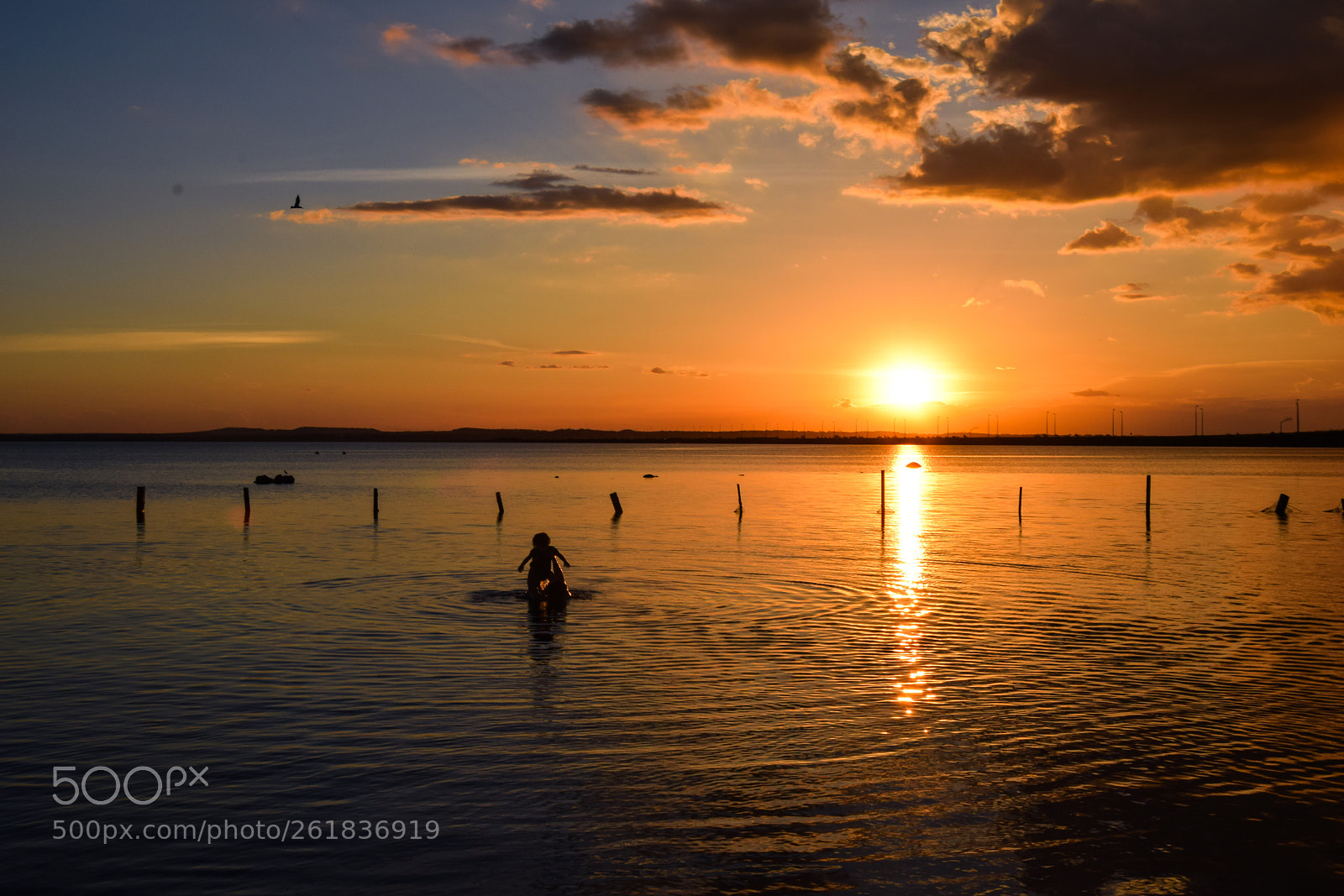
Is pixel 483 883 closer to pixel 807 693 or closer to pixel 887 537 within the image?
pixel 807 693

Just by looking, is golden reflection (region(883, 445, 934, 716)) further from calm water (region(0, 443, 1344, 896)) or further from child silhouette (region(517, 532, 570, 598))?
child silhouette (region(517, 532, 570, 598))

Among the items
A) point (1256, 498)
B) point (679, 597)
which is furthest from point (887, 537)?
point (1256, 498)

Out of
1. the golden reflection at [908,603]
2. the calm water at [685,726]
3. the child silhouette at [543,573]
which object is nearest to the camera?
the calm water at [685,726]

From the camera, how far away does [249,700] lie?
15.5 m

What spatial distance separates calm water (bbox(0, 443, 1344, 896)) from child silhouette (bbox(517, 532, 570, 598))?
75cm

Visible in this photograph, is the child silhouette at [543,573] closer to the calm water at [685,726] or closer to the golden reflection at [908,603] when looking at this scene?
the calm water at [685,726]

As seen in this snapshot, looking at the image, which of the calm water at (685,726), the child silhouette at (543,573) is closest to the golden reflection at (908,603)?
the calm water at (685,726)

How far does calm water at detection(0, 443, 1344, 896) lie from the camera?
9445mm

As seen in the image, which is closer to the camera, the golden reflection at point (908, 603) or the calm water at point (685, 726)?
the calm water at point (685, 726)

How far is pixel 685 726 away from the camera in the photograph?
46.0ft

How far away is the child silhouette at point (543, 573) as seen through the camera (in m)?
24.4

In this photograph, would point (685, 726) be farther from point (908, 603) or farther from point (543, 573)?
point (908, 603)

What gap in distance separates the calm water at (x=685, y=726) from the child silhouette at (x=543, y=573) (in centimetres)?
75

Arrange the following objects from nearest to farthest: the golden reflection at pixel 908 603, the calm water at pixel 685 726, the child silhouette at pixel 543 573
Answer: the calm water at pixel 685 726 → the golden reflection at pixel 908 603 → the child silhouette at pixel 543 573
